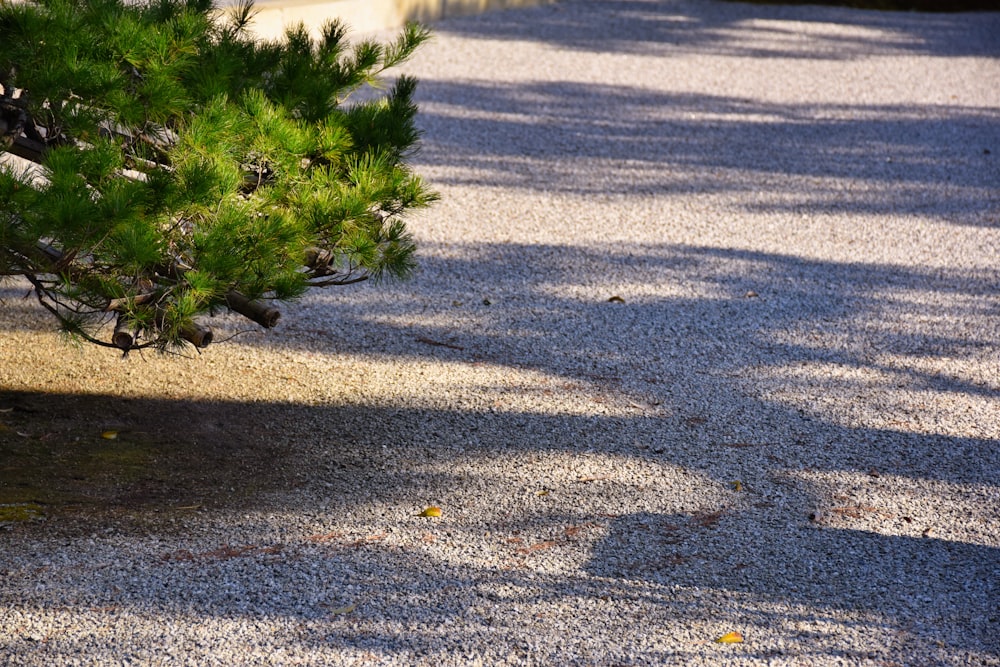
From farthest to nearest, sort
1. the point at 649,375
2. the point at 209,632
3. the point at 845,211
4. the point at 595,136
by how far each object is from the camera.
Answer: the point at 595,136, the point at 845,211, the point at 649,375, the point at 209,632

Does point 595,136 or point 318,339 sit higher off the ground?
point 595,136

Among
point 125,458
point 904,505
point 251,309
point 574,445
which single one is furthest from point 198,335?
point 904,505

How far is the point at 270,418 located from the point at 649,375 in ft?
4.20

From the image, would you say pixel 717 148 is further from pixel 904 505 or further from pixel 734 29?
pixel 734 29

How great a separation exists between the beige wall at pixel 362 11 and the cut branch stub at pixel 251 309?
486 centimetres

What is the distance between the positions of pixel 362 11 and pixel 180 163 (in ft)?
22.8

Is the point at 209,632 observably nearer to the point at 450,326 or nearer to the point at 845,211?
the point at 450,326

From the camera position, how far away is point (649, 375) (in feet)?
12.0

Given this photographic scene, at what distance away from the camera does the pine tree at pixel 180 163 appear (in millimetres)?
2236

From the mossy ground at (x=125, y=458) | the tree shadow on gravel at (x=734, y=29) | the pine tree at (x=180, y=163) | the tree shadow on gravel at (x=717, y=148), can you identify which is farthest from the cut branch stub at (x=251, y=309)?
the tree shadow on gravel at (x=734, y=29)

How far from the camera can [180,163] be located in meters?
2.34

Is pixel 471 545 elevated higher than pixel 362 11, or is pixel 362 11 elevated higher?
pixel 362 11

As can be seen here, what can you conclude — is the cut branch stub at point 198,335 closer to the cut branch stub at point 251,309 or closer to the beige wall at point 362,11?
the cut branch stub at point 251,309

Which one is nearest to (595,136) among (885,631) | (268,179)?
(268,179)
